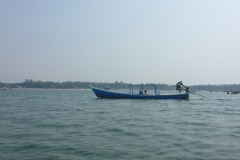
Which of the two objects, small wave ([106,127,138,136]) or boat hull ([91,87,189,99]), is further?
boat hull ([91,87,189,99])

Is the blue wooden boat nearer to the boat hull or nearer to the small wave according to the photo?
the boat hull

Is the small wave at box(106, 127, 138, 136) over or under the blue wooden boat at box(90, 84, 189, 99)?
under

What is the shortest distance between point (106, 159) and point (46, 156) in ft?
7.67

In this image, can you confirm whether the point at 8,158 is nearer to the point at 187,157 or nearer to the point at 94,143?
the point at 94,143

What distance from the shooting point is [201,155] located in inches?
393

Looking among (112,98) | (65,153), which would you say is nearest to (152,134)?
(65,153)

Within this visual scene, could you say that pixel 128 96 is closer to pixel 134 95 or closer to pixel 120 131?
pixel 134 95

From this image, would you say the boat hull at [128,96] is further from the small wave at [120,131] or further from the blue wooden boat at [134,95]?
the small wave at [120,131]

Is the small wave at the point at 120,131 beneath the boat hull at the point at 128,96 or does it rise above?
beneath

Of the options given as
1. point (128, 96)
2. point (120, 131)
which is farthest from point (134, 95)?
point (120, 131)

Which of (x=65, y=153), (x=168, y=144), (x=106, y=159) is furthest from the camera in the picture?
(x=168, y=144)

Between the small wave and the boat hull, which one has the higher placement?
the boat hull

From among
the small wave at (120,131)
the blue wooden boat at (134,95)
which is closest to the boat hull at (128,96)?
the blue wooden boat at (134,95)

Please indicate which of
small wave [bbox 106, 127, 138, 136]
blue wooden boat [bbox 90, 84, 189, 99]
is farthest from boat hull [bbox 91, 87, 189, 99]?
small wave [bbox 106, 127, 138, 136]
